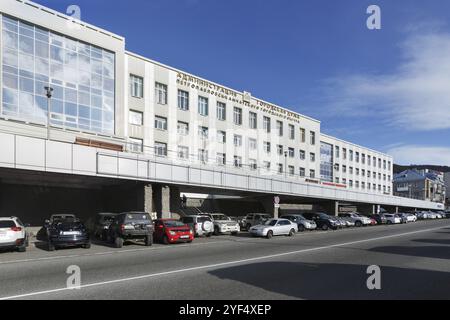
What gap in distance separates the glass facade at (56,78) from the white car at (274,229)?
53.7 feet

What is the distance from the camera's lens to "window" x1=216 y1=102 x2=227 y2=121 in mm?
52934

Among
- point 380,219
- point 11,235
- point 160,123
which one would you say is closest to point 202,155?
point 160,123

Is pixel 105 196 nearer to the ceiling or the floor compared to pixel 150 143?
nearer to the floor

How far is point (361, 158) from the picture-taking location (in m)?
101

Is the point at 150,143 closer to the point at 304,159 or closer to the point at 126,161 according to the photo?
the point at 126,161

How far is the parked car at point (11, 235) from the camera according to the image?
61.8 feet

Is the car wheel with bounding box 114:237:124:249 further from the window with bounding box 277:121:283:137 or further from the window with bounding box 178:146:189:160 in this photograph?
the window with bounding box 277:121:283:137

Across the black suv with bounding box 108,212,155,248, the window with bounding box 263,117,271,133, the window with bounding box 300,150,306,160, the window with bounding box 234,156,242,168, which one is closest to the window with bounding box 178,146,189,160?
the window with bounding box 234,156,242,168

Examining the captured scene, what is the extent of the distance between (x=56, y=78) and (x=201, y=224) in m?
16.6

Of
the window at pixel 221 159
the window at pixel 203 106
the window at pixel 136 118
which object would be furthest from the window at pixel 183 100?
the window at pixel 221 159

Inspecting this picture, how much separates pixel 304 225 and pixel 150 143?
1721 centimetres

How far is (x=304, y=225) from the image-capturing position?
38.7 meters

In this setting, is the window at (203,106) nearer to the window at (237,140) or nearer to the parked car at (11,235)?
the window at (237,140)
